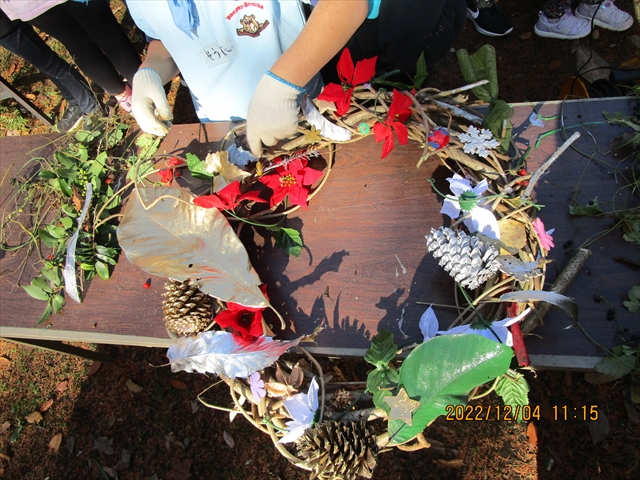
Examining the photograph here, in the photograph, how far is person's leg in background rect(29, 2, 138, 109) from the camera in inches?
66.7

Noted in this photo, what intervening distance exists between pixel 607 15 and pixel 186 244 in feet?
7.82

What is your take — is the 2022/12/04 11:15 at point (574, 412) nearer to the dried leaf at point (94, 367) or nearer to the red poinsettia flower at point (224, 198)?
the red poinsettia flower at point (224, 198)

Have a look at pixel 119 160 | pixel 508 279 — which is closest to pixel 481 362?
pixel 508 279

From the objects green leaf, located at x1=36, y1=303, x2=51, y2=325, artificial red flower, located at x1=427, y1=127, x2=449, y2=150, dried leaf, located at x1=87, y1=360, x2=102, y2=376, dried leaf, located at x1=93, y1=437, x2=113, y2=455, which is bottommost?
dried leaf, located at x1=93, y1=437, x2=113, y2=455

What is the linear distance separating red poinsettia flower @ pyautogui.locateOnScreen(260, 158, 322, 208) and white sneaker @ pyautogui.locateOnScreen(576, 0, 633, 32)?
196 centimetres

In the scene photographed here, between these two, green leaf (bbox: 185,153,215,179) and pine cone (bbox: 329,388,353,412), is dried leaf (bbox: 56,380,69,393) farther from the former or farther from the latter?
pine cone (bbox: 329,388,353,412)

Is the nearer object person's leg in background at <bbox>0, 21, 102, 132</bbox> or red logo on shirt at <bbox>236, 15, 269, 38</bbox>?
red logo on shirt at <bbox>236, 15, 269, 38</bbox>

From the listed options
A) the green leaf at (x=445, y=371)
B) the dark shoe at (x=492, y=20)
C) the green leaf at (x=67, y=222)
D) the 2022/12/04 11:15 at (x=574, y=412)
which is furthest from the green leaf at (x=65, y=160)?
the dark shoe at (x=492, y=20)

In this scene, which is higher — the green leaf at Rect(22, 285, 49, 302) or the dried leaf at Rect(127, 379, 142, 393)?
the green leaf at Rect(22, 285, 49, 302)

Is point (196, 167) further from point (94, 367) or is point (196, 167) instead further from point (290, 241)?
point (94, 367)

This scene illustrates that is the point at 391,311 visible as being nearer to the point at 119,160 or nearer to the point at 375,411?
the point at 375,411

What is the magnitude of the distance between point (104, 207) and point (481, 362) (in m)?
1.07

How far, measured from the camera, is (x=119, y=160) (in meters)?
1.35

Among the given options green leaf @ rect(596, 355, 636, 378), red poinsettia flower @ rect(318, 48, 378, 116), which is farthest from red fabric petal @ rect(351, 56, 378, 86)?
green leaf @ rect(596, 355, 636, 378)
